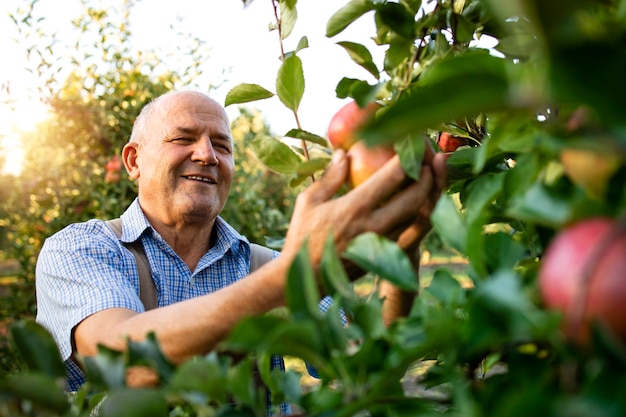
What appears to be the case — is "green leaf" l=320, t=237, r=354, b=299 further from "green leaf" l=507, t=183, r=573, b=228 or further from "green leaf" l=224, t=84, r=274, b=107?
"green leaf" l=224, t=84, r=274, b=107

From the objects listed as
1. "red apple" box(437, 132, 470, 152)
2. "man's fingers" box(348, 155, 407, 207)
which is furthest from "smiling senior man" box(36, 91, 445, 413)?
"red apple" box(437, 132, 470, 152)

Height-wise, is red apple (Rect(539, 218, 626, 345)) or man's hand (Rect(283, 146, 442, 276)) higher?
red apple (Rect(539, 218, 626, 345))

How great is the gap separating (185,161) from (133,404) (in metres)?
1.58

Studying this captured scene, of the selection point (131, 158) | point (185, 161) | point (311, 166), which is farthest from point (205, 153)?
point (311, 166)

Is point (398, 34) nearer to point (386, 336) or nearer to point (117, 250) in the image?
point (386, 336)

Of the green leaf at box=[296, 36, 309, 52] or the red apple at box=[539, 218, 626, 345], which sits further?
the green leaf at box=[296, 36, 309, 52]

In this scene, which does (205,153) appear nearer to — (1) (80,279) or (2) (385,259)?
(1) (80,279)

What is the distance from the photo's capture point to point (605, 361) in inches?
13.0

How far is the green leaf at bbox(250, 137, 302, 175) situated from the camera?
2.48 ft

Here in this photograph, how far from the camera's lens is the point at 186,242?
191 cm

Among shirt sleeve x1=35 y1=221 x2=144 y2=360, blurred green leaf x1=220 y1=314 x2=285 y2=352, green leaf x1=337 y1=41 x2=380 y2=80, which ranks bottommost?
shirt sleeve x1=35 y1=221 x2=144 y2=360

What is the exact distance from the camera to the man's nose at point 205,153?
74.0 inches

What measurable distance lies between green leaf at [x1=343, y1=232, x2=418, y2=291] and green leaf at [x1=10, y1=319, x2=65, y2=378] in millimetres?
240

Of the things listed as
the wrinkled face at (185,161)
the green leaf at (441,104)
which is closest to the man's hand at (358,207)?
the green leaf at (441,104)
